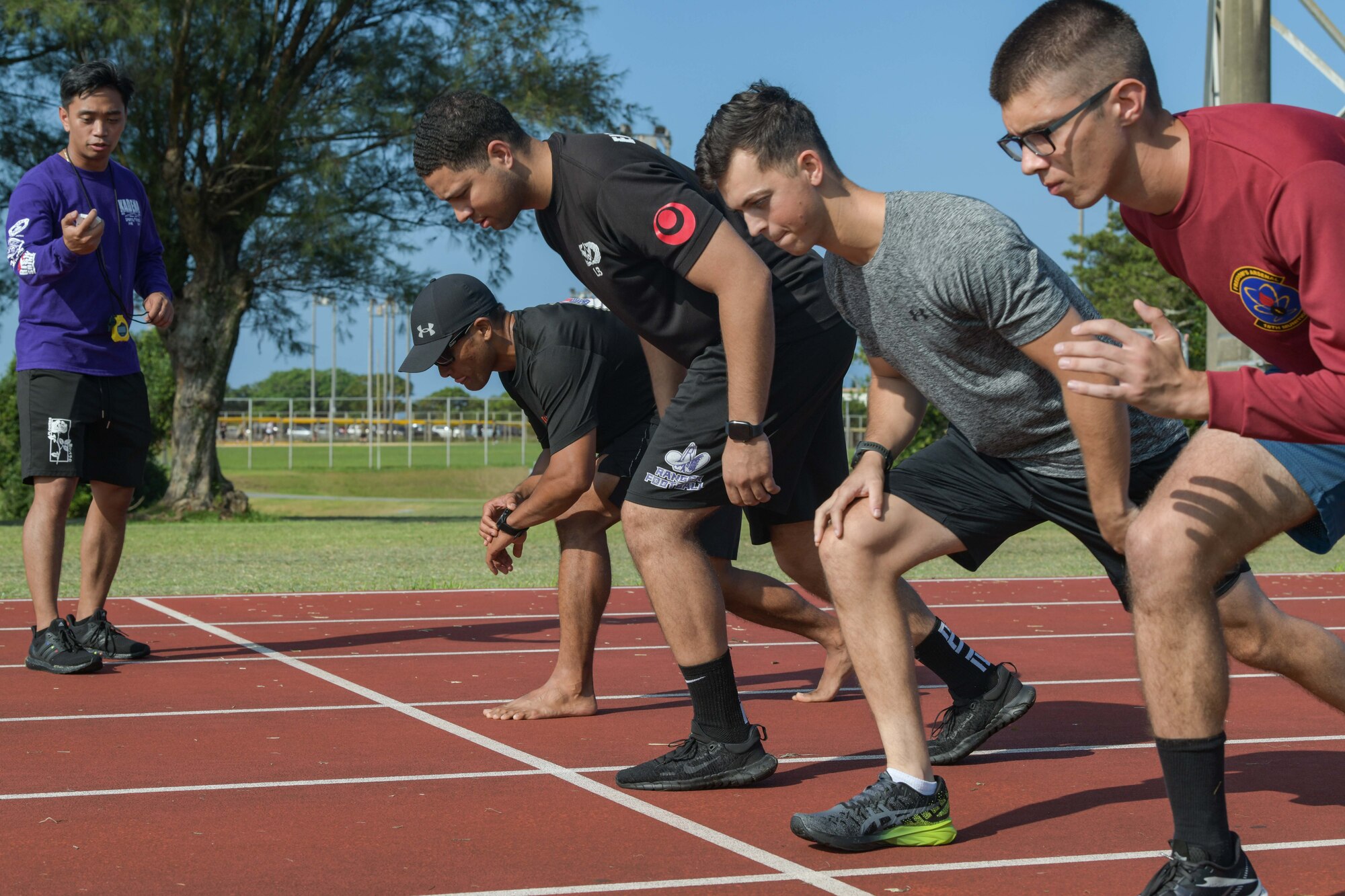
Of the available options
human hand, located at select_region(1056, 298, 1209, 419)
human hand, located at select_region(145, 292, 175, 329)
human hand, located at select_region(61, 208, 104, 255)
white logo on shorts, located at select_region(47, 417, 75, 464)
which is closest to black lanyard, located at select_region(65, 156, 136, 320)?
human hand, located at select_region(145, 292, 175, 329)

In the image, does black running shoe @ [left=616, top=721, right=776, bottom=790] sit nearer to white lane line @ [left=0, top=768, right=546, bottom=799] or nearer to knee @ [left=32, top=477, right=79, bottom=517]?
white lane line @ [left=0, top=768, right=546, bottom=799]

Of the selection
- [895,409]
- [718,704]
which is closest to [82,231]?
[718,704]

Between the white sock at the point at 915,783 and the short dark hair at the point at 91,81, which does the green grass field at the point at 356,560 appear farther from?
the white sock at the point at 915,783

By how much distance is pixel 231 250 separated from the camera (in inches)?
908

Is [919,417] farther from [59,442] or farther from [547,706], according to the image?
[59,442]

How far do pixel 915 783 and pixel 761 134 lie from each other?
1.59 m

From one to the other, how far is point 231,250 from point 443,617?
16.2m

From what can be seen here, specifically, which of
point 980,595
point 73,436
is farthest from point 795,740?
point 980,595

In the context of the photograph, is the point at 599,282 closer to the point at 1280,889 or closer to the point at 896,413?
the point at 896,413

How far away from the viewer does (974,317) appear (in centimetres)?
347

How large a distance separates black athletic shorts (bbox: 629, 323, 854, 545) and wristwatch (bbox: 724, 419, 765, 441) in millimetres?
130

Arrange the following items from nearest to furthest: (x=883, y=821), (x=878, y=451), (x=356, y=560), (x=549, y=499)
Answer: (x=883, y=821) < (x=878, y=451) < (x=549, y=499) < (x=356, y=560)

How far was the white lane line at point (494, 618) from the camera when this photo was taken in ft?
26.0

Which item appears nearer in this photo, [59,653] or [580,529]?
[580,529]
